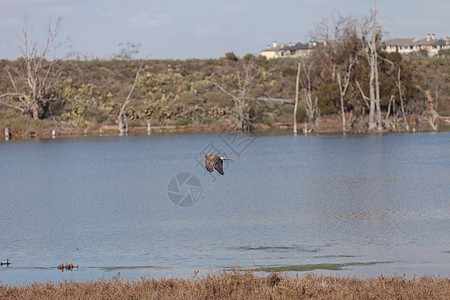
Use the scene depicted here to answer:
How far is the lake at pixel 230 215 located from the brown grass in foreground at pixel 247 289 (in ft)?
5.97

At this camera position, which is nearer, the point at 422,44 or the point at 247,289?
the point at 247,289

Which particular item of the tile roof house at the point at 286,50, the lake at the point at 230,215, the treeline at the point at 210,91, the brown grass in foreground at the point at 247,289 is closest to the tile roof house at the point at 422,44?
the tile roof house at the point at 286,50

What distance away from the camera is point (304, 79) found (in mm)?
77312

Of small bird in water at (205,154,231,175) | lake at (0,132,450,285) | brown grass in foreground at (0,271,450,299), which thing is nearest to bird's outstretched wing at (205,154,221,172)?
small bird in water at (205,154,231,175)

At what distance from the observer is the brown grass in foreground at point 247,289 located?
A: 9609mm

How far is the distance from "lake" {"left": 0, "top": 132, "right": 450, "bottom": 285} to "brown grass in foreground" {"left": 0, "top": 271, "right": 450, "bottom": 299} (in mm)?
1819

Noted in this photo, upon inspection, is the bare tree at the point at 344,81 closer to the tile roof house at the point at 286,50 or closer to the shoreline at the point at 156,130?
the shoreline at the point at 156,130

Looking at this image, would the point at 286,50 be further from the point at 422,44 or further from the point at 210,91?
the point at 210,91

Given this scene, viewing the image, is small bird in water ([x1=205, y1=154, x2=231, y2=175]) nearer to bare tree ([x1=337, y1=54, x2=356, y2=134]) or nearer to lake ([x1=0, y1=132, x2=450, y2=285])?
lake ([x1=0, y1=132, x2=450, y2=285])

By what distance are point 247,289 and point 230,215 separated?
34.5 ft

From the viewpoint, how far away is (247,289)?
401 inches

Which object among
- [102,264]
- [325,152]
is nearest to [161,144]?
[325,152]

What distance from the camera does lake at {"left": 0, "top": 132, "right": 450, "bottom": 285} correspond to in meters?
13.8

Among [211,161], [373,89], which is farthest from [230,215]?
[373,89]
